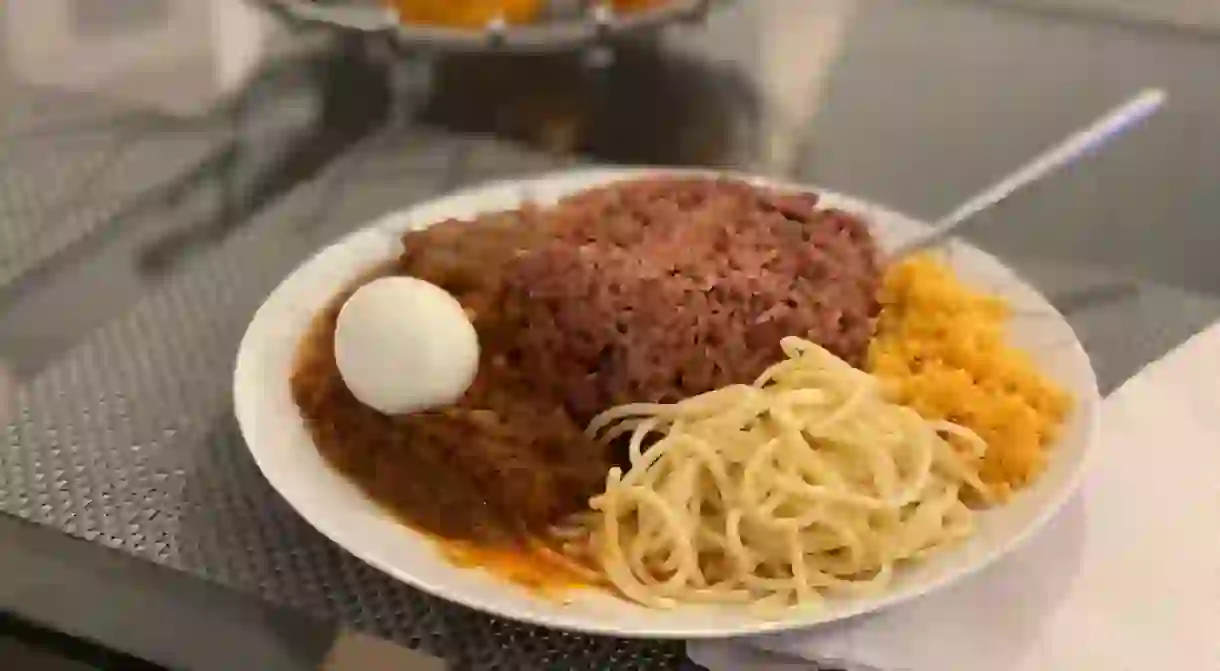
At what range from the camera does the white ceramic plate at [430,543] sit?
617 mm

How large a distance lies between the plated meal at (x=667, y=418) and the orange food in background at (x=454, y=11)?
1.14ft

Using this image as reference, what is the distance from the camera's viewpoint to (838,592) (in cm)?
64

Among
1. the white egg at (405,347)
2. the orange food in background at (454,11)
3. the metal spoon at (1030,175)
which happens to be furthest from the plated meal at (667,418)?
the orange food in background at (454,11)

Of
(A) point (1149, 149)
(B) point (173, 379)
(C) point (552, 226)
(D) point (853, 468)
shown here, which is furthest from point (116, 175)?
(A) point (1149, 149)

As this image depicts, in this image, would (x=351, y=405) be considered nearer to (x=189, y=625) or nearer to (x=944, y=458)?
(x=189, y=625)

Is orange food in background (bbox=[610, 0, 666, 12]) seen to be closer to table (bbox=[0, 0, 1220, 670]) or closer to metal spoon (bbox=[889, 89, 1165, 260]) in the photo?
table (bbox=[0, 0, 1220, 670])

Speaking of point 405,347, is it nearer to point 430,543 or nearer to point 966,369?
point 430,543

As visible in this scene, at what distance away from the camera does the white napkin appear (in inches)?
25.0

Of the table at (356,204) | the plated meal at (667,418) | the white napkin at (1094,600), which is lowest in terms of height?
the table at (356,204)

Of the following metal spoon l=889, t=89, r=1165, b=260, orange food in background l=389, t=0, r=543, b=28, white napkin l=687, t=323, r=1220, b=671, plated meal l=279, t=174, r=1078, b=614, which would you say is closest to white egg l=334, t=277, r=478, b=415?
plated meal l=279, t=174, r=1078, b=614

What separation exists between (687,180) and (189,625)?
451mm

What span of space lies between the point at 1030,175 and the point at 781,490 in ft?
1.28

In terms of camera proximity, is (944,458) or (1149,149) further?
(1149,149)

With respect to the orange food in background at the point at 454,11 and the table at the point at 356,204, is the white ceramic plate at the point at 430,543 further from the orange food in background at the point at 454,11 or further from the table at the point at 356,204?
the orange food in background at the point at 454,11
